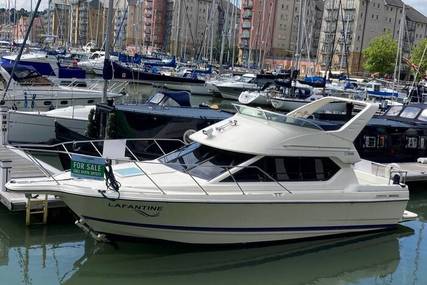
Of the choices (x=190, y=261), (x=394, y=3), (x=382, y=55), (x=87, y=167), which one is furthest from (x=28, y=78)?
Result: (x=394, y=3)

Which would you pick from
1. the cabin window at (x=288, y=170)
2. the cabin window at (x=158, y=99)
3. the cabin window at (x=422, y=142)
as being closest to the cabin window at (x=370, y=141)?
the cabin window at (x=422, y=142)

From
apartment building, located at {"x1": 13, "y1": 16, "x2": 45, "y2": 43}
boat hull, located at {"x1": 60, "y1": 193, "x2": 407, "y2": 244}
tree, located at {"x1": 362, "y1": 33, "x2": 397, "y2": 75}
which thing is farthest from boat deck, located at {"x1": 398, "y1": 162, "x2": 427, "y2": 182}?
tree, located at {"x1": 362, "y1": 33, "x2": 397, "y2": 75}

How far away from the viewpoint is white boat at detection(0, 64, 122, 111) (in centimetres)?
2175

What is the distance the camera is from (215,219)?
30.7ft

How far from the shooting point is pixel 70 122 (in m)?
17.5

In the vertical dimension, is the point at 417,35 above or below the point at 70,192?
above

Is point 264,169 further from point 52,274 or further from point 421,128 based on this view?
point 421,128

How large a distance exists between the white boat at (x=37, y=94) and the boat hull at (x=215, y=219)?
13.0 metres

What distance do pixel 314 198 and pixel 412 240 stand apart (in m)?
3.23

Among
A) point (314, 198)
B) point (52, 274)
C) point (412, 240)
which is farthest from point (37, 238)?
point (412, 240)

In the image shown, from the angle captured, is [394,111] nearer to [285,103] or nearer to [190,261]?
[190,261]

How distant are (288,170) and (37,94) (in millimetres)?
15205

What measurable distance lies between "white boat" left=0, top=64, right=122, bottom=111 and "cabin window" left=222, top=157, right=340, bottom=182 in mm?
13661

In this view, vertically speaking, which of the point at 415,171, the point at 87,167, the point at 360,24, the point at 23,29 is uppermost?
the point at 360,24
